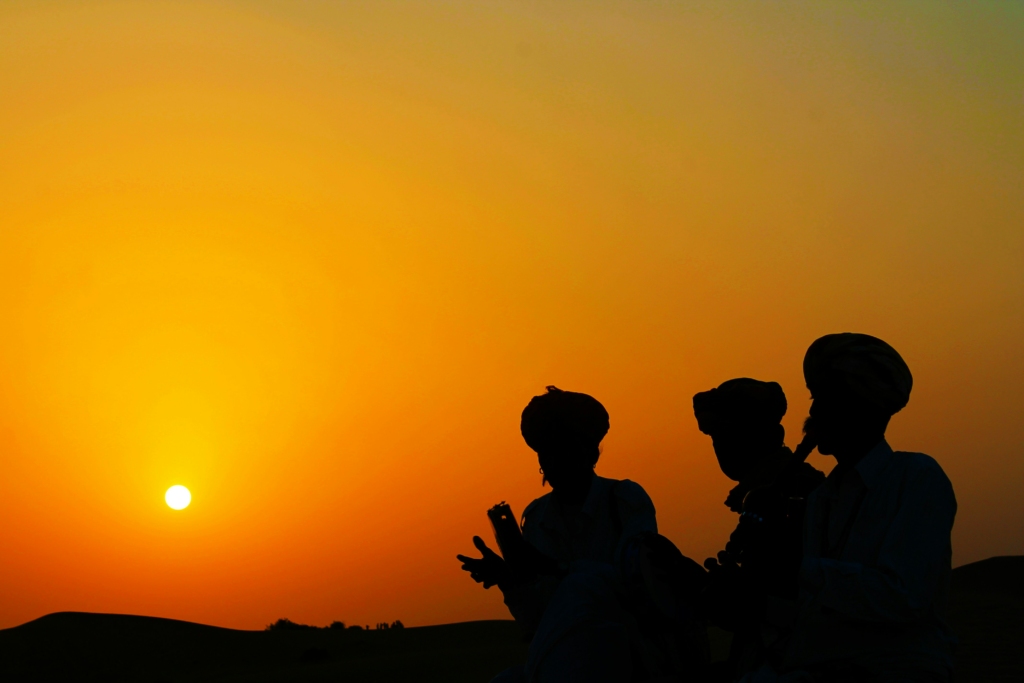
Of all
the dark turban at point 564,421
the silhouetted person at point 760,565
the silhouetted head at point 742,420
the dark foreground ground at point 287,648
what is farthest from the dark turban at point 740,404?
the dark foreground ground at point 287,648

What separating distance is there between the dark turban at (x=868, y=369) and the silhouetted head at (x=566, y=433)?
2.24 metres

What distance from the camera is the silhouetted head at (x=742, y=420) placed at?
520 cm

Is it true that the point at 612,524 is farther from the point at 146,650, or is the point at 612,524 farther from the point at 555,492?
the point at 146,650

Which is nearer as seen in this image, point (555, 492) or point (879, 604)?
point (879, 604)

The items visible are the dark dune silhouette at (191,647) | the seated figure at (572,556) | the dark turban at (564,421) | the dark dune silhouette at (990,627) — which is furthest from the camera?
the dark dune silhouette at (191,647)

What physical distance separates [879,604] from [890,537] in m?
0.24

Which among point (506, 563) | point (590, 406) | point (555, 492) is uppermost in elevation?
point (590, 406)

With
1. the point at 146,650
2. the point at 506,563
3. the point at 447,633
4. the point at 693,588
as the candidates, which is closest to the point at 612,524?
the point at 506,563

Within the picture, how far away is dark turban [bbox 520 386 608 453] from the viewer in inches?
237

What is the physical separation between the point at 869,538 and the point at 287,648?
90.0ft

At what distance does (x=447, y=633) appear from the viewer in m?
29.9

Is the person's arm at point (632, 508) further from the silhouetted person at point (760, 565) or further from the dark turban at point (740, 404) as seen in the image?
the silhouetted person at point (760, 565)

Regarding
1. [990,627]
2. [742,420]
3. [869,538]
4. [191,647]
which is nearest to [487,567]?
[742,420]

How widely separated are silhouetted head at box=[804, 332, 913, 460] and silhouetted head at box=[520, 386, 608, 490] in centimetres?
205
